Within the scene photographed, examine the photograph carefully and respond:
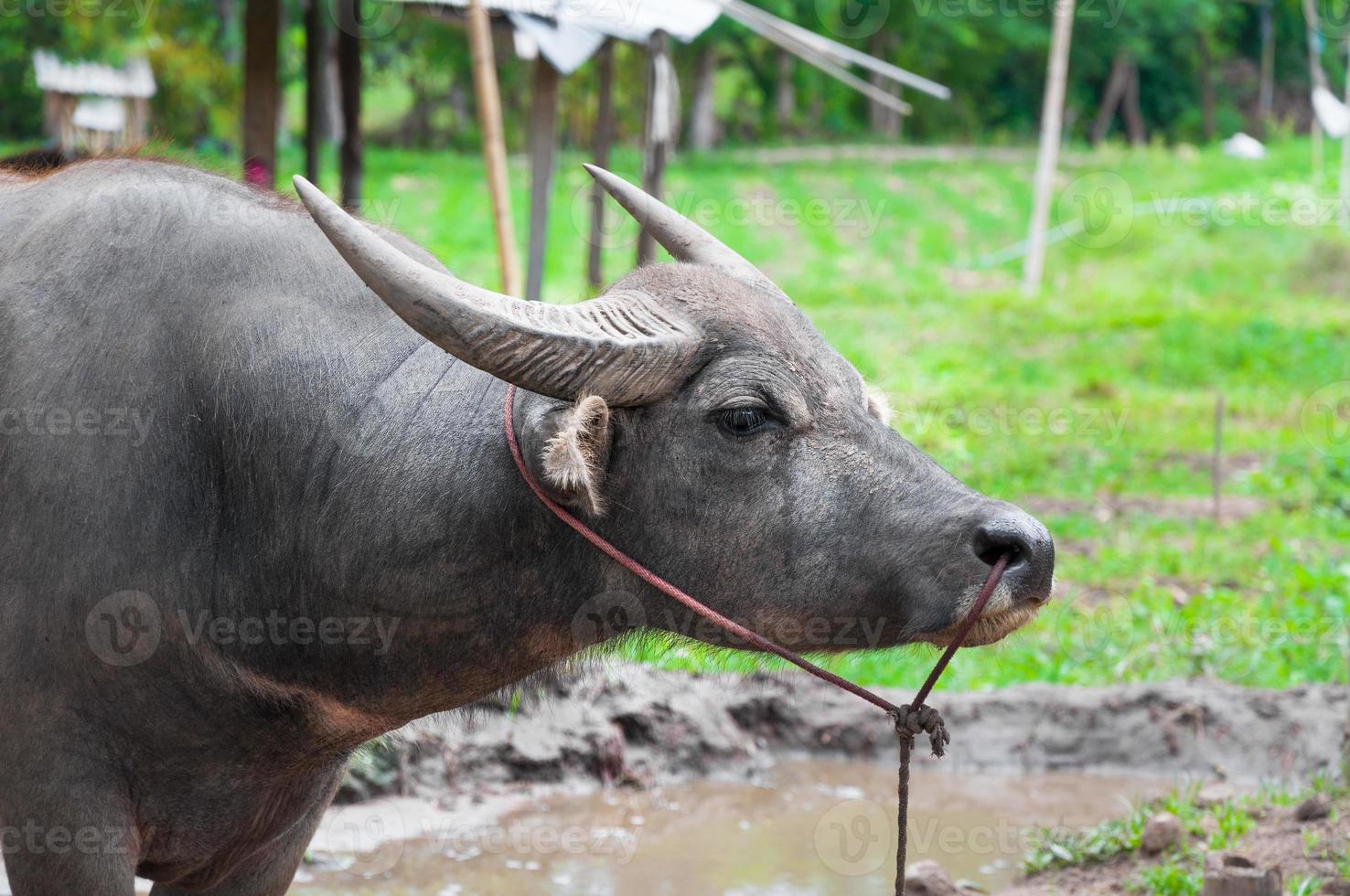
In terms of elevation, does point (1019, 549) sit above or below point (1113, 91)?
below

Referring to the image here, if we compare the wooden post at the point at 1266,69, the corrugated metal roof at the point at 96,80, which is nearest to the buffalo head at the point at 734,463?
the corrugated metal roof at the point at 96,80

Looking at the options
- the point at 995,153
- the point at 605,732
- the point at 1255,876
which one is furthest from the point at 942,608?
the point at 995,153

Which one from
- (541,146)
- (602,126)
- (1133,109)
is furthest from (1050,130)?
(1133,109)

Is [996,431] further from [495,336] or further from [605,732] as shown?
[495,336]

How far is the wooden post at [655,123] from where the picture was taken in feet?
29.8

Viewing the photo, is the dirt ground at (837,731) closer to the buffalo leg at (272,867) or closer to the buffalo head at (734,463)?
the buffalo leg at (272,867)

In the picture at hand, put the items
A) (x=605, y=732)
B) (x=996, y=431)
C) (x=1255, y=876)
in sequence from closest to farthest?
(x=1255, y=876) < (x=605, y=732) < (x=996, y=431)

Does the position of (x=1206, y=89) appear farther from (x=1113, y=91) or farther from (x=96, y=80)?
(x=96, y=80)

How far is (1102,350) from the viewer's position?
13.9m

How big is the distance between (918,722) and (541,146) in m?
6.77

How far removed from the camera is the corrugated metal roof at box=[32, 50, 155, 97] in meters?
22.3

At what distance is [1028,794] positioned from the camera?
6172mm

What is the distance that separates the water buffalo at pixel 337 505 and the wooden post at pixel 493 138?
4.33 metres

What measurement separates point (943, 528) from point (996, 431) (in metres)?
8.45
